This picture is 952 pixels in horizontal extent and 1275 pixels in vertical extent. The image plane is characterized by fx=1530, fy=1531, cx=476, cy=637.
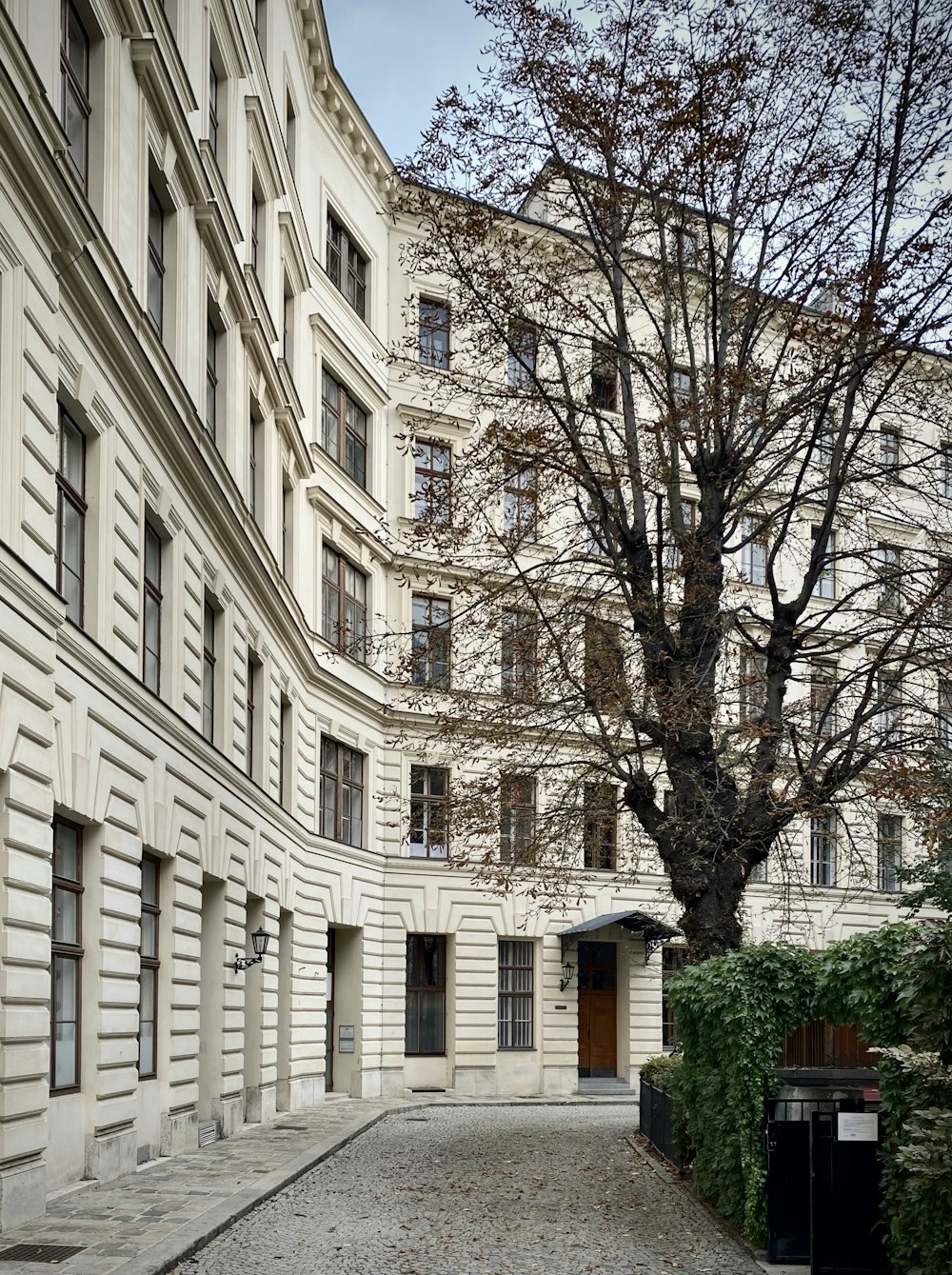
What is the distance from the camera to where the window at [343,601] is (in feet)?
102

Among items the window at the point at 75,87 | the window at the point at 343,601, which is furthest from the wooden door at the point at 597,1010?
the window at the point at 75,87

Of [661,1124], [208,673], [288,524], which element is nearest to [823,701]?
[661,1124]

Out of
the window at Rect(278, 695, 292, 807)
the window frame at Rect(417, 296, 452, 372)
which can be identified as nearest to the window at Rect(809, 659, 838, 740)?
the window at Rect(278, 695, 292, 807)

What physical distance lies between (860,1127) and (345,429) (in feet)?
78.0

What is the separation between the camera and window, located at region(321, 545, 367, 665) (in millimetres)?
30969

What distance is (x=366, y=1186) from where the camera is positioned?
16859 mm

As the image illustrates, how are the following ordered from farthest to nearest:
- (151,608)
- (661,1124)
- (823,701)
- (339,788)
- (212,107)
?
(339,788) < (212,107) < (823,701) < (661,1124) < (151,608)

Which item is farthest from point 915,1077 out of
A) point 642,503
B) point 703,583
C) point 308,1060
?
point 308,1060

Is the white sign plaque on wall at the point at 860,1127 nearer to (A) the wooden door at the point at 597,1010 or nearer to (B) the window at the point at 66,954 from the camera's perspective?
(B) the window at the point at 66,954

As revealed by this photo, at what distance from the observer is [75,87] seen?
15109 mm

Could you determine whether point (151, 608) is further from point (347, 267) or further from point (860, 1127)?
point (347, 267)

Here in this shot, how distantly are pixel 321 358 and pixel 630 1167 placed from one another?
60.4 ft

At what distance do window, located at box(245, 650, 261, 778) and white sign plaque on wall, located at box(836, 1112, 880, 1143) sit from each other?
1438cm

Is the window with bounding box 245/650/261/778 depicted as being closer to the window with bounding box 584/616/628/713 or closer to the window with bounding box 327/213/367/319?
the window with bounding box 584/616/628/713
